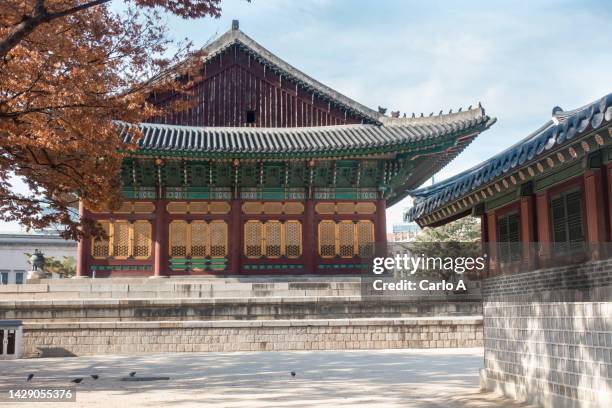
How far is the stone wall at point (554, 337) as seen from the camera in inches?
288

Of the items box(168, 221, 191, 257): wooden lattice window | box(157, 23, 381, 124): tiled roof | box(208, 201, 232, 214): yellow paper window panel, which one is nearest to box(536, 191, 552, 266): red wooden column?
box(208, 201, 232, 214): yellow paper window panel

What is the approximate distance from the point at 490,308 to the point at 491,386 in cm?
123

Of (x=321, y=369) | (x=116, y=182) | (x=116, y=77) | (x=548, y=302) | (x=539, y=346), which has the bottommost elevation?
(x=321, y=369)

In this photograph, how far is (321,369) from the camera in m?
15.0

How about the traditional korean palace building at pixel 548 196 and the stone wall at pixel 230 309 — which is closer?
the traditional korean palace building at pixel 548 196

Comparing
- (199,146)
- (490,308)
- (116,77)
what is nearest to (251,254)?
(199,146)

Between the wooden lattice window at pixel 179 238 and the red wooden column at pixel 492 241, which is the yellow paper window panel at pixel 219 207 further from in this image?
the red wooden column at pixel 492 241

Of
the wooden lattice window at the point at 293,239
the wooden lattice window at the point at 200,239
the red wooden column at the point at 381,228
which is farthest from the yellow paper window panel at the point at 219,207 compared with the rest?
the red wooden column at the point at 381,228

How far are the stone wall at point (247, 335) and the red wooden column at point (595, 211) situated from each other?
39.3ft

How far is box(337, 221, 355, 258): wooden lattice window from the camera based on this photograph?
1039 inches

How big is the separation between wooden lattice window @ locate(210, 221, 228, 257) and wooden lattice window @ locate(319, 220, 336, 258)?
3856 mm

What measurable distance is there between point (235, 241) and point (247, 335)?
6.24 m

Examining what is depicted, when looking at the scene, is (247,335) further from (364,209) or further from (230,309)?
(364,209)

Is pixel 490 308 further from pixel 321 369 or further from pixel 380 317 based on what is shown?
pixel 380 317
